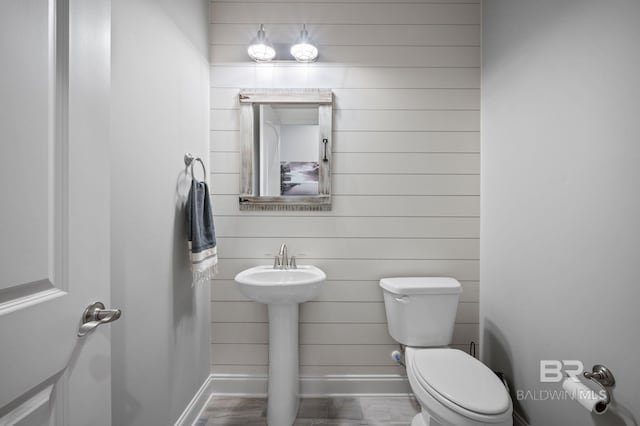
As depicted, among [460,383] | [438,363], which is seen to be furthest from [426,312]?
[460,383]

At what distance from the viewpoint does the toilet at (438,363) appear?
113 cm

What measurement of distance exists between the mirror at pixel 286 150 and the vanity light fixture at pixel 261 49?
0.19 meters

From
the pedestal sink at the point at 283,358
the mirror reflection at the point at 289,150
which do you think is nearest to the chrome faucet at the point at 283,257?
the pedestal sink at the point at 283,358

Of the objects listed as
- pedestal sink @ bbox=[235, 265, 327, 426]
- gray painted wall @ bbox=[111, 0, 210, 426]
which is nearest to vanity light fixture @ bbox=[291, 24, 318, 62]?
gray painted wall @ bbox=[111, 0, 210, 426]

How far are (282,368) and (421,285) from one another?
89 cm

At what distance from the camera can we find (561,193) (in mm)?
1262

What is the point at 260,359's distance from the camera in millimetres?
1911

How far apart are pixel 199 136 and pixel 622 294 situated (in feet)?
6.60

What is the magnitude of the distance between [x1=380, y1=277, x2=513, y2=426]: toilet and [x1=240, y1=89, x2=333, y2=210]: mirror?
2.41ft

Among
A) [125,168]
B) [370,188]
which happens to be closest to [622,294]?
[370,188]

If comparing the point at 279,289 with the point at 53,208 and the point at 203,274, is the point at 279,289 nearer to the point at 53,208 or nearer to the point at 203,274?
the point at 203,274

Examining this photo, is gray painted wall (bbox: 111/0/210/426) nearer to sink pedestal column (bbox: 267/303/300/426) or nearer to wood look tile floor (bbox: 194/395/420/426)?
wood look tile floor (bbox: 194/395/420/426)

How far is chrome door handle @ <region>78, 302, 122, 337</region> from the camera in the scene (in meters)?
0.68

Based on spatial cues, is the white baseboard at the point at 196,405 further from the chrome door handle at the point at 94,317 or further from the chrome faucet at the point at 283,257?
the chrome door handle at the point at 94,317
